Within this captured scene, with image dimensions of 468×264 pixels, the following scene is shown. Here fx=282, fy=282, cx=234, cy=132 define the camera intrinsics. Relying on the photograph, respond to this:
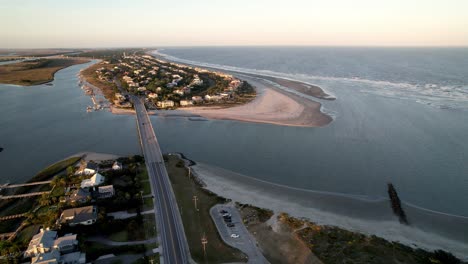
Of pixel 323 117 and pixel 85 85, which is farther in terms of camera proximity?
pixel 85 85

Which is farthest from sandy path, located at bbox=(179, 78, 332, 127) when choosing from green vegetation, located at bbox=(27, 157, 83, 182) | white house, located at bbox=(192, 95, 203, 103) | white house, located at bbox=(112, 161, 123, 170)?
green vegetation, located at bbox=(27, 157, 83, 182)

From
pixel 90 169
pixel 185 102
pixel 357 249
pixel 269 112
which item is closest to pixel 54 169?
pixel 90 169

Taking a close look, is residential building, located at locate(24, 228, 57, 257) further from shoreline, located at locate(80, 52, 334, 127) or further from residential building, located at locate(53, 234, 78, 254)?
shoreline, located at locate(80, 52, 334, 127)

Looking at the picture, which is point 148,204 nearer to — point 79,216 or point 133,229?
point 133,229

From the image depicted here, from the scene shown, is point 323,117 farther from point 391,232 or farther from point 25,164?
point 25,164

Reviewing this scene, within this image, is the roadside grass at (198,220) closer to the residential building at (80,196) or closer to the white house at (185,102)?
the residential building at (80,196)

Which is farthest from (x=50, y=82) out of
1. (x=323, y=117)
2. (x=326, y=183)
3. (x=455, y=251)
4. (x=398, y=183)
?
(x=455, y=251)

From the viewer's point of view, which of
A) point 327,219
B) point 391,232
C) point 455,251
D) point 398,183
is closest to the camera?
point 455,251
